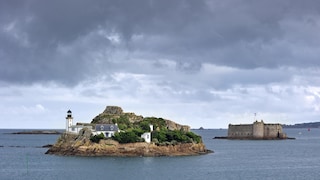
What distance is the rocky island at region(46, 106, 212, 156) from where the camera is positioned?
356 ft

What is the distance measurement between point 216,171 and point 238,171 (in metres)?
4.29

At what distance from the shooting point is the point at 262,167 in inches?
3871

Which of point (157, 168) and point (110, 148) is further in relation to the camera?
point (110, 148)

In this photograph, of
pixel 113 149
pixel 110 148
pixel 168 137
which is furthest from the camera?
pixel 168 137

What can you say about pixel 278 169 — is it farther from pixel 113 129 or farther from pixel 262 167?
pixel 113 129

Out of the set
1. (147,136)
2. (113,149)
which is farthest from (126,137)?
(147,136)

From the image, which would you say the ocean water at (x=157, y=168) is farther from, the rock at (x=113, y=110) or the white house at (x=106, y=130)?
the rock at (x=113, y=110)

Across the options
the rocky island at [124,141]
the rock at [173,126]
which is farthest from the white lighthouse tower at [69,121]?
the rock at [173,126]

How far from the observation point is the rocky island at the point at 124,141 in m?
108

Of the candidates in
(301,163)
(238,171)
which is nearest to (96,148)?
(238,171)

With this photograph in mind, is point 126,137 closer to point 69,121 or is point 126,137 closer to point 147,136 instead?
point 147,136

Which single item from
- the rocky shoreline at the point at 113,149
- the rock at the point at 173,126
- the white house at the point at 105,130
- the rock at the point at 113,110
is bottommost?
the rocky shoreline at the point at 113,149

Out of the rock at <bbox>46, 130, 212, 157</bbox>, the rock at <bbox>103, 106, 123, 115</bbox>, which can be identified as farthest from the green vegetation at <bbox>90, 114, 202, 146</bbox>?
the rock at <bbox>103, 106, 123, 115</bbox>

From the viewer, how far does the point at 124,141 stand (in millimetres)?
109312
